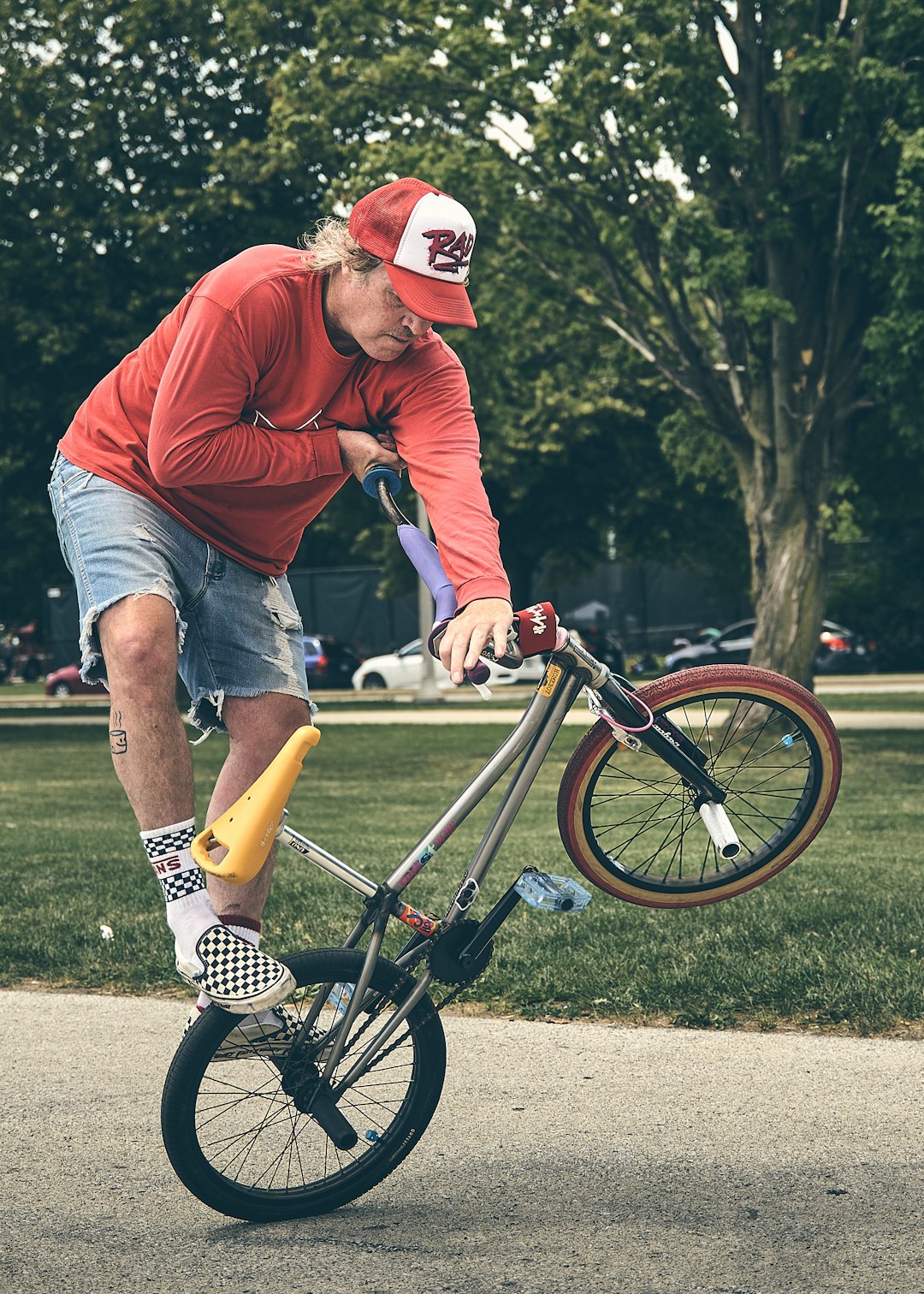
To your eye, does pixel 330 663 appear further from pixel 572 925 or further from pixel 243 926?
pixel 243 926

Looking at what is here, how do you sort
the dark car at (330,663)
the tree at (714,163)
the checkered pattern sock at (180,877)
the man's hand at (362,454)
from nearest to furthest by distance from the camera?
the checkered pattern sock at (180,877), the man's hand at (362,454), the tree at (714,163), the dark car at (330,663)

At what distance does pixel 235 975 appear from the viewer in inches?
120

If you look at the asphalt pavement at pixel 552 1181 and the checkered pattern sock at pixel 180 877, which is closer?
the asphalt pavement at pixel 552 1181

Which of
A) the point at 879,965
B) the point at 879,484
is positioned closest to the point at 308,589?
the point at 879,484

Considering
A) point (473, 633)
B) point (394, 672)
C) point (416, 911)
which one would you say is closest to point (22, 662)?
point (394, 672)

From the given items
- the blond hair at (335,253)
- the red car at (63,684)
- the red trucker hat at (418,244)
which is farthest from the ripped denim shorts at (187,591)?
the red car at (63,684)

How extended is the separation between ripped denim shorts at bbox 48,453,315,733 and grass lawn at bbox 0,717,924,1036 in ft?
5.76

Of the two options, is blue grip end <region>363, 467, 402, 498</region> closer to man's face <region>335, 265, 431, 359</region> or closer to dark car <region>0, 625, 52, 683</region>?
man's face <region>335, 265, 431, 359</region>

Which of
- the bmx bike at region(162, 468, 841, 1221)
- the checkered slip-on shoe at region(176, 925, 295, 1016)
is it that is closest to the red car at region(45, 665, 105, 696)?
the bmx bike at region(162, 468, 841, 1221)

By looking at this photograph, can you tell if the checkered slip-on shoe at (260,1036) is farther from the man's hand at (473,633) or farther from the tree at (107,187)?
the tree at (107,187)

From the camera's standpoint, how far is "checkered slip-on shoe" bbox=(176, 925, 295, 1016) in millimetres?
3004

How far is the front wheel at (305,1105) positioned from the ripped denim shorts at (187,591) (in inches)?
27.5

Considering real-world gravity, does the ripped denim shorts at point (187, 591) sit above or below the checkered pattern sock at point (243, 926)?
above

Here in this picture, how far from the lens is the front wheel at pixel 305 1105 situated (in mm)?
3215
